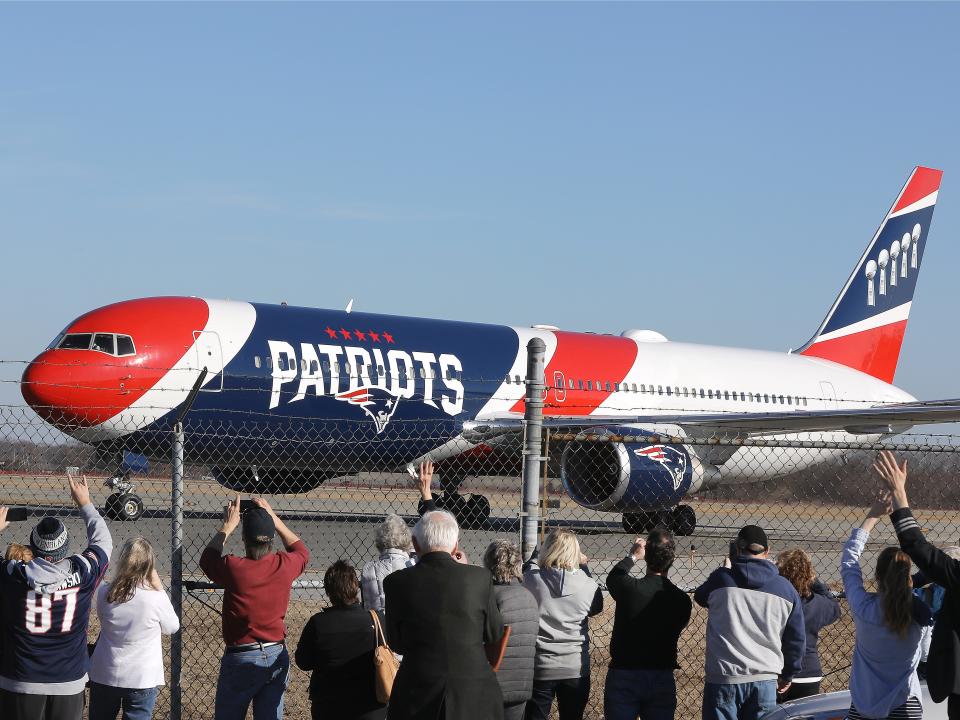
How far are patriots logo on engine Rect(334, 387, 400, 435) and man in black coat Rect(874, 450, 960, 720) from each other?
13293 millimetres

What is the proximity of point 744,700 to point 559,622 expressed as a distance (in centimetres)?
99

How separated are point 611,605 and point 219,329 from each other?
8.34 meters

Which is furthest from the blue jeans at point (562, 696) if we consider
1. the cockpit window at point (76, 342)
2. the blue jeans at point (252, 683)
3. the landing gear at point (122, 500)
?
the cockpit window at point (76, 342)

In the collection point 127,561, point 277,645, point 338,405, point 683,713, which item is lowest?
point 683,713

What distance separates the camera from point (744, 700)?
6.01 metres

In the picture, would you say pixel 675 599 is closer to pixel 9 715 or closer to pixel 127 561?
pixel 127 561

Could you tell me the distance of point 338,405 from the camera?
18.2 metres

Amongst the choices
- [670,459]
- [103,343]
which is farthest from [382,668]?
A: [670,459]

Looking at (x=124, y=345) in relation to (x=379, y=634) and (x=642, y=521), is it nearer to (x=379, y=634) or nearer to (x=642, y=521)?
(x=642, y=521)

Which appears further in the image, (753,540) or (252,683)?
(753,540)

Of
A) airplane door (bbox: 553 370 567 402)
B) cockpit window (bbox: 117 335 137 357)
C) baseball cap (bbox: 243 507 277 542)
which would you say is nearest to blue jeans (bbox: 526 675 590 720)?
baseball cap (bbox: 243 507 277 542)

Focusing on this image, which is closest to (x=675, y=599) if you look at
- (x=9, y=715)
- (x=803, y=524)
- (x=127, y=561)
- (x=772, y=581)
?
(x=772, y=581)

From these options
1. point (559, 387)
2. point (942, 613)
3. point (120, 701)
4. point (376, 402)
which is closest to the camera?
point (942, 613)

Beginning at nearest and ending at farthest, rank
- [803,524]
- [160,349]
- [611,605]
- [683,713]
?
[683,713]
[611,605]
[160,349]
[803,524]
